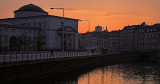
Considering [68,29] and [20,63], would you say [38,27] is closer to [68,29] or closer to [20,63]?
[68,29]

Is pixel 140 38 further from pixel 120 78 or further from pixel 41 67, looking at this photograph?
pixel 41 67

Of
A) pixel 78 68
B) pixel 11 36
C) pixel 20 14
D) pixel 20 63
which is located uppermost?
pixel 20 14

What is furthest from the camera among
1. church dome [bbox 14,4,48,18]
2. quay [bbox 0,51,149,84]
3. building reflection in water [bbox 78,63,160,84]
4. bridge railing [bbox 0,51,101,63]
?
church dome [bbox 14,4,48,18]

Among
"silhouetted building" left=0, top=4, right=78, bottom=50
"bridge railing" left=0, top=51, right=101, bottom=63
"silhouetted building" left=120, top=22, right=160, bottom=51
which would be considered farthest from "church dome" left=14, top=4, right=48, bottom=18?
"silhouetted building" left=120, top=22, right=160, bottom=51

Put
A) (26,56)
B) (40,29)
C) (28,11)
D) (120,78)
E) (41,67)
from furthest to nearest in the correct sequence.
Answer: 1. (28,11)
2. (40,29)
3. (26,56)
4. (120,78)
5. (41,67)

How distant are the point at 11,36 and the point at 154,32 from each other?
79.0m

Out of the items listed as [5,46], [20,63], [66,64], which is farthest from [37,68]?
[5,46]

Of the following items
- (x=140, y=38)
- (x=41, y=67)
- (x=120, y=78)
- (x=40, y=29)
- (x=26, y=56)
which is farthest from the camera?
(x=140, y=38)

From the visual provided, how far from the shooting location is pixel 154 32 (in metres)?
118

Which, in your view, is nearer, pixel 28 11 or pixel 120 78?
pixel 120 78

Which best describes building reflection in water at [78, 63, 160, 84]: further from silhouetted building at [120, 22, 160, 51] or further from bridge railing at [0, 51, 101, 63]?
silhouetted building at [120, 22, 160, 51]

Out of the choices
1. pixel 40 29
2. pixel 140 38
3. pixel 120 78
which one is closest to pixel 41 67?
pixel 120 78

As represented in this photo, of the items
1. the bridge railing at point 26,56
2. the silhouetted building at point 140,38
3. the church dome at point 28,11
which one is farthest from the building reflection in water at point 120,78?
the silhouetted building at point 140,38

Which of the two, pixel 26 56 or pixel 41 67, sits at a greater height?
pixel 26 56
